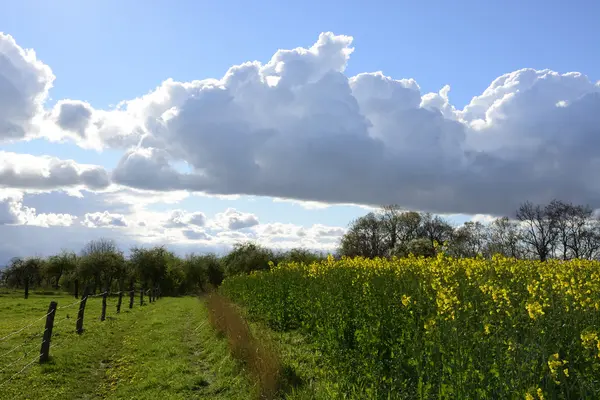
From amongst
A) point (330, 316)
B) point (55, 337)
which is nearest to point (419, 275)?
point (330, 316)

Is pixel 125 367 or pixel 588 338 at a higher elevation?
pixel 588 338

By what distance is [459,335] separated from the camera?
569 cm

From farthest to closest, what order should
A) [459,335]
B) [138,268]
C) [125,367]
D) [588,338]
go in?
[138,268] → [125,367] → [459,335] → [588,338]

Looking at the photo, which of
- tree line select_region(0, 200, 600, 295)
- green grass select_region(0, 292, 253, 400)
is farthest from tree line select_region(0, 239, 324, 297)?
green grass select_region(0, 292, 253, 400)

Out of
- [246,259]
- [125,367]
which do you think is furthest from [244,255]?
[125,367]

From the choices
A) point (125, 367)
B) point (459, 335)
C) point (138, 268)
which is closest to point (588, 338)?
point (459, 335)

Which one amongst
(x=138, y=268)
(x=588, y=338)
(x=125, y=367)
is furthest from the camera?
(x=138, y=268)

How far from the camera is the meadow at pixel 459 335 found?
189 inches

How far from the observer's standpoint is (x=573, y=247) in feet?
193

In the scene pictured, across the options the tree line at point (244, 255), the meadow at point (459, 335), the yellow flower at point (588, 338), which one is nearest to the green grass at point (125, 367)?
the meadow at point (459, 335)

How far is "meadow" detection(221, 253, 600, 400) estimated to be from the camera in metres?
4.79

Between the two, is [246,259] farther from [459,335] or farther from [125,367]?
[459,335]

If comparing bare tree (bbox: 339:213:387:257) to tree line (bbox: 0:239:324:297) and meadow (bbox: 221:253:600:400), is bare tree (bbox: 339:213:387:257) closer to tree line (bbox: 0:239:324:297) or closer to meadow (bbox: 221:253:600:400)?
tree line (bbox: 0:239:324:297)

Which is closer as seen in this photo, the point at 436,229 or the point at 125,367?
the point at 125,367
